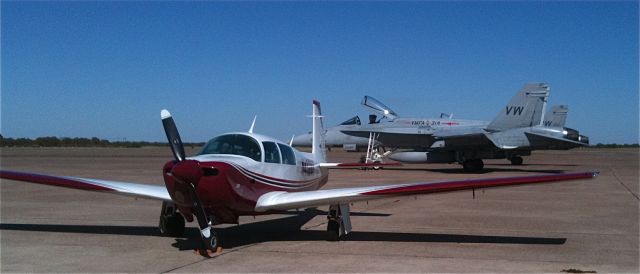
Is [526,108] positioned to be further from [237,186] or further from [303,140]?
[237,186]

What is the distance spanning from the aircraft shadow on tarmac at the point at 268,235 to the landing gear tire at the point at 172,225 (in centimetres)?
18

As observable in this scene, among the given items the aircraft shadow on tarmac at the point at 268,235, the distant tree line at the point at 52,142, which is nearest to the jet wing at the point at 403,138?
the aircraft shadow on tarmac at the point at 268,235

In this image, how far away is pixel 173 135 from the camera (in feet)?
26.5

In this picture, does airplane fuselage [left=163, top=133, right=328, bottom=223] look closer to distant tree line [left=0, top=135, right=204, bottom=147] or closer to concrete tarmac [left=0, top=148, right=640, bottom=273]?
concrete tarmac [left=0, top=148, right=640, bottom=273]

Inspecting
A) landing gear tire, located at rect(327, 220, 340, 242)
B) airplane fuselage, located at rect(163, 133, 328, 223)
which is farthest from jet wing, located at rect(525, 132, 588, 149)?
landing gear tire, located at rect(327, 220, 340, 242)

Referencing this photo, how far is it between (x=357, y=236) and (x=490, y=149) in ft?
74.2

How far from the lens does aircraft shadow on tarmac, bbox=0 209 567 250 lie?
922cm

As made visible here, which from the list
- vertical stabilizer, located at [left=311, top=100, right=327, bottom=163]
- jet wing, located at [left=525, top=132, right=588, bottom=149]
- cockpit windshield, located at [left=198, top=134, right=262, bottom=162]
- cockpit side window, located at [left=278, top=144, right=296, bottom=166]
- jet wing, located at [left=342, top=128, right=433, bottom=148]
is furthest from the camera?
jet wing, located at [left=342, top=128, right=433, bottom=148]

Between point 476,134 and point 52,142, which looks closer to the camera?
point 476,134

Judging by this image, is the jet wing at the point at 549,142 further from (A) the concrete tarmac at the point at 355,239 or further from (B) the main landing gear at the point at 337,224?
(B) the main landing gear at the point at 337,224

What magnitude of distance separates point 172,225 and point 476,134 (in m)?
22.7

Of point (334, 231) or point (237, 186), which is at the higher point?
point (237, 186)

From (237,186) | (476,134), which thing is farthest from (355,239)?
(476,134)

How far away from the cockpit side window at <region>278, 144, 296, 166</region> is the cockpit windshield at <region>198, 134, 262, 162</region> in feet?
2.72
